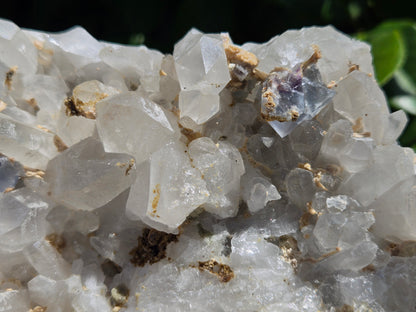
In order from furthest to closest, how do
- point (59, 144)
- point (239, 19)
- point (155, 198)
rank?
1. point (239, 19)
2. point (59, 144)
3. point (155, 198)

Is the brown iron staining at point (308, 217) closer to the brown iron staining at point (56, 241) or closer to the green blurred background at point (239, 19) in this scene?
the brown iron staining at point (56, 241)

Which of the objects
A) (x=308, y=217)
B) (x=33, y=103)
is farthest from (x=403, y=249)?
(x=33, y=103)

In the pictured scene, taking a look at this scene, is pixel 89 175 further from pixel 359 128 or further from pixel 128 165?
pixel 359 128

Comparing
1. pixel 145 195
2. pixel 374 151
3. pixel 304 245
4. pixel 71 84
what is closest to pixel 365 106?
→ pixel 374 151

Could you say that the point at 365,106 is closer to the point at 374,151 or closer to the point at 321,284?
the point at 374,151

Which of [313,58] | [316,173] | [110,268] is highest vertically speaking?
[313,58]
